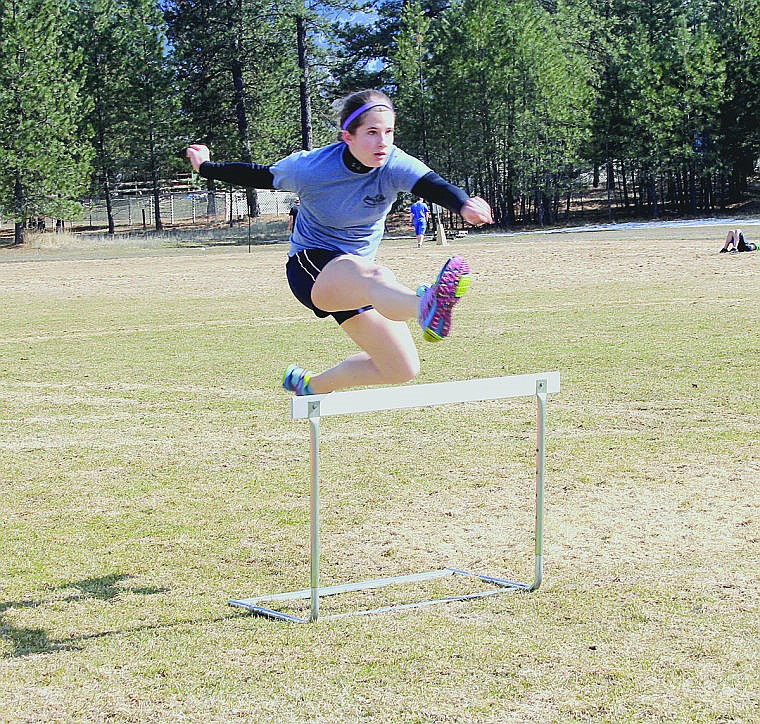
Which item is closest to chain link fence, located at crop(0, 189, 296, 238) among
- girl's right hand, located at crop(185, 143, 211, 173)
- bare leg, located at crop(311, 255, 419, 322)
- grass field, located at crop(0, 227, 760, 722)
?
grass field, located at crop(0, 227, 760, 722)

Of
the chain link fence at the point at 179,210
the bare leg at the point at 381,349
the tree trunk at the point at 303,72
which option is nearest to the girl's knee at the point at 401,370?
the bare leg at the point at 381,349

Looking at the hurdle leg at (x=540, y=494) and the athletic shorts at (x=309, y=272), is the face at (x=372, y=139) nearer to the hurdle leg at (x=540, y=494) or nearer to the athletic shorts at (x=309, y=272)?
the athletic shorts at (x=309, y=272)

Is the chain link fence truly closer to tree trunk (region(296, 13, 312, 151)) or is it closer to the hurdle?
tree trunk (region(296, 13, 312, 151))

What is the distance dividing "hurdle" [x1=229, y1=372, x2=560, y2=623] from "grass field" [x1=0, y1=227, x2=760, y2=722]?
0.37 ft

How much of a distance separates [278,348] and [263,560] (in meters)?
9.57

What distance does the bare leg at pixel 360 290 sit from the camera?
583 centimetres

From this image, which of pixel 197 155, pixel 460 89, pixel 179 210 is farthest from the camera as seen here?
pixel 179 210

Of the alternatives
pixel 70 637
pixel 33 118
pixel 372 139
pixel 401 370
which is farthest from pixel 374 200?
pixel 33 118

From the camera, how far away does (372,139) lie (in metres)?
5.93

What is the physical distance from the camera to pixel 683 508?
24.1 ft

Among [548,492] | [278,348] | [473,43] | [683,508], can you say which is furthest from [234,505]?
[473,43]

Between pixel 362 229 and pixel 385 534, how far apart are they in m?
2.02

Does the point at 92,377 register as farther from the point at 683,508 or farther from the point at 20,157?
the point at 20,157

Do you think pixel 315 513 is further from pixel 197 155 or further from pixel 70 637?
pixel 197 155
